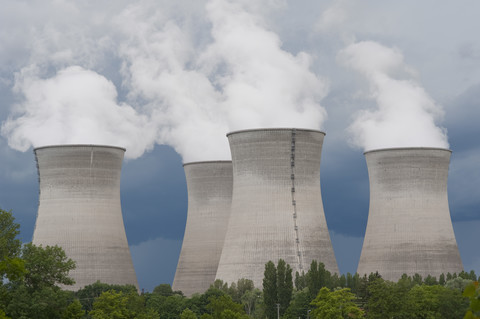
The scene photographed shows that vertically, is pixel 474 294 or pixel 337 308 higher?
pixel 337 308

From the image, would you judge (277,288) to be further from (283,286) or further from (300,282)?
(300,282)

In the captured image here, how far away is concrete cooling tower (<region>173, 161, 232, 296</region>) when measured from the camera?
42531 mm

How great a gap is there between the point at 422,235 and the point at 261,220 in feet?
27.4

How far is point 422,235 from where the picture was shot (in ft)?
125

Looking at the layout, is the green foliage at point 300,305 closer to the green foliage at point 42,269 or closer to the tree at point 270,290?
the tree at point 270,290

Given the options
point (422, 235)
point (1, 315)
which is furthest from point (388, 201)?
point (1, 315)

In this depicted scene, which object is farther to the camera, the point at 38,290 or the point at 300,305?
the point at 300,305

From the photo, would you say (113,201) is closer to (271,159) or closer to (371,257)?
(271,159)

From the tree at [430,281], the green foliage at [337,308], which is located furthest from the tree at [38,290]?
the tree at [430,281]

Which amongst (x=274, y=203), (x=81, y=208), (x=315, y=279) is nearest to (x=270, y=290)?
(x=315, y=279)

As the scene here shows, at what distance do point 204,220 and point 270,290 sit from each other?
1159 centimetres

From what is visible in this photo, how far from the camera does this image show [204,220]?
4275 centimetres

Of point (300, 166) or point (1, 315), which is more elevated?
point (300, 166)

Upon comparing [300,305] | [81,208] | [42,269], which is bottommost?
[42,269]
